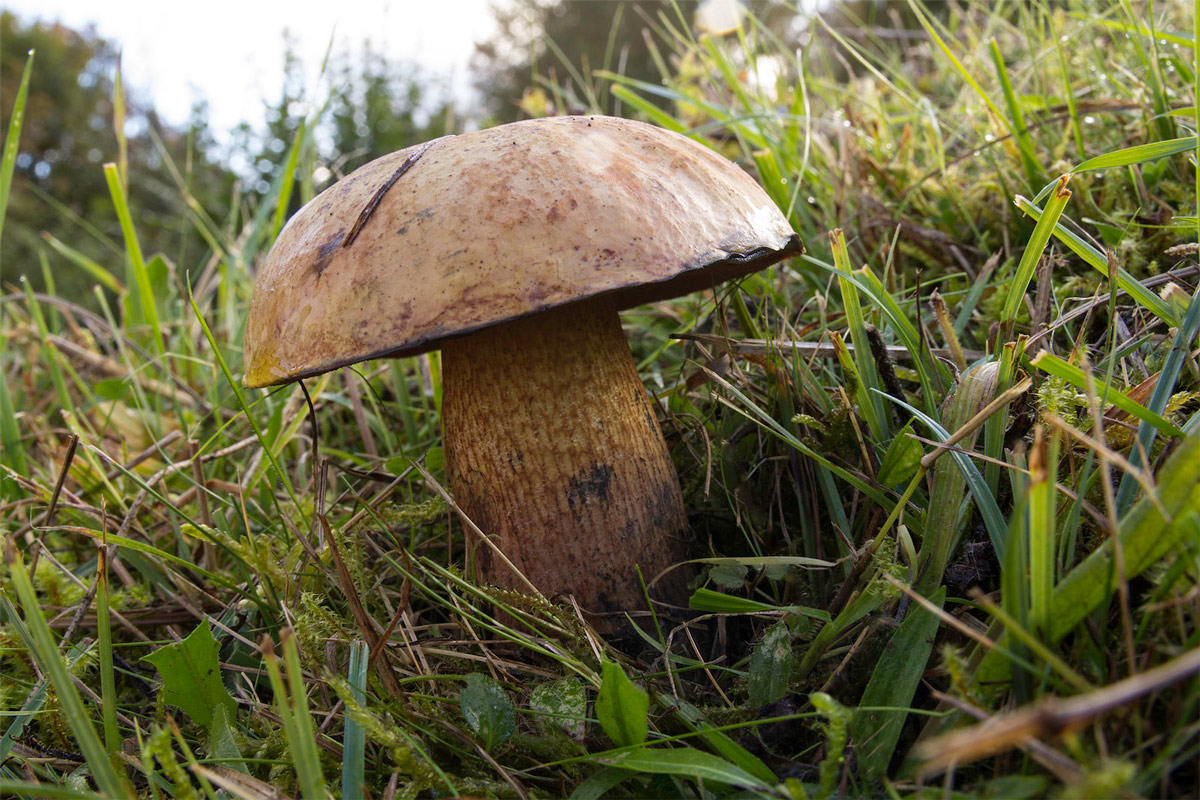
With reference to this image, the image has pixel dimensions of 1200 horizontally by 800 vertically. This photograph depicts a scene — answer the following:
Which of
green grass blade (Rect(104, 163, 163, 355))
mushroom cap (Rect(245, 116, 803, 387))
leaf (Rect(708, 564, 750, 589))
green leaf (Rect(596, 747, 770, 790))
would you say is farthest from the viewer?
green grass blade (Rect(104, 163, 163, 355))

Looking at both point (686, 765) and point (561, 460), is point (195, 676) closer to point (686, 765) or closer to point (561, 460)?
point (561, 460)

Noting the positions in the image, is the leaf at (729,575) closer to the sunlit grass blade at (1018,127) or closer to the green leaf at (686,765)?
the green leaf at (686,765)

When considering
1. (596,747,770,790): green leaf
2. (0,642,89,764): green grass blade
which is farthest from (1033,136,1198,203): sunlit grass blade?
(0,642,89,764): green grass blade

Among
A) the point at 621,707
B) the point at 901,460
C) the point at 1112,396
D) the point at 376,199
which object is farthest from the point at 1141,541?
the point at 376,199

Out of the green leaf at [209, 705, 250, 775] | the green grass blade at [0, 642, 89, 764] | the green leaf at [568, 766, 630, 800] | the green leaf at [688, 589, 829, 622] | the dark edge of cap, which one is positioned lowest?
the green leaf at [568, 766, 630, 800]

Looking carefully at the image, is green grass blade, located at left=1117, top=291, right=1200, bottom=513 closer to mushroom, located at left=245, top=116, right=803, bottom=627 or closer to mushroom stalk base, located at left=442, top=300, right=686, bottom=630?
mushroom, located at left=245, top=116, right=803, bottom=627

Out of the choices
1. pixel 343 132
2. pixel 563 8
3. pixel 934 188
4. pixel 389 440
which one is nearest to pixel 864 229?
pixel 934 188

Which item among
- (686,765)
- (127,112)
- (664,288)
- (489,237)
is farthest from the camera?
(127,112)
